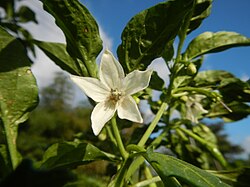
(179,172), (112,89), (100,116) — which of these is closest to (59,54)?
(112,89)

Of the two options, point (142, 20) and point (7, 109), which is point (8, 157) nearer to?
point (7, 109)

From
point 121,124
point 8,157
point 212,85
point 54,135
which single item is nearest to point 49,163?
point 8,157

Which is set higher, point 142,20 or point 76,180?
point 142,20

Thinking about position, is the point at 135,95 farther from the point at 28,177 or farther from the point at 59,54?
the point at 28,177

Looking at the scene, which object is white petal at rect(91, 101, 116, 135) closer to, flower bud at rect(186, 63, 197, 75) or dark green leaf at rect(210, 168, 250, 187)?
flower bud at rect(186, 63, 197, 75)

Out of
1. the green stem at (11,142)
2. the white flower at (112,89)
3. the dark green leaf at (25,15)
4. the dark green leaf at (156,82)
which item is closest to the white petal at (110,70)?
the white flower at (112,89)

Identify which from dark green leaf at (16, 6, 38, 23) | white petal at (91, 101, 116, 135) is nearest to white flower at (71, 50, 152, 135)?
white petal at (91, 101, 116, 135)

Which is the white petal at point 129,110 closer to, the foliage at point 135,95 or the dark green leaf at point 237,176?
the foliage at point 135,95

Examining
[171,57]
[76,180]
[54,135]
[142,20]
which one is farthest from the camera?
[54,135]
